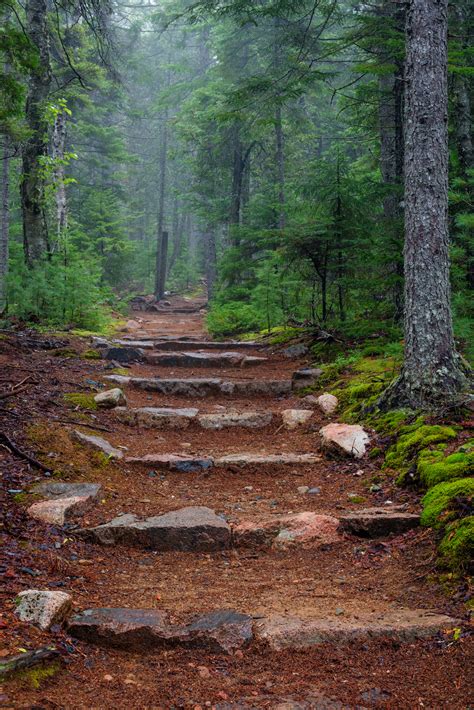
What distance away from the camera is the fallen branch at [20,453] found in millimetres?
4383

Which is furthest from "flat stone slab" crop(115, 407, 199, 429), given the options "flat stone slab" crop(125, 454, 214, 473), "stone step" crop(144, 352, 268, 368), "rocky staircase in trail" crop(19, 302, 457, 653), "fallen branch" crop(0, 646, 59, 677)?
"fallen branch" crop(0, 646, 59, 677)

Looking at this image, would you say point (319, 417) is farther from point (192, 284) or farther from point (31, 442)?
point (192, 284)

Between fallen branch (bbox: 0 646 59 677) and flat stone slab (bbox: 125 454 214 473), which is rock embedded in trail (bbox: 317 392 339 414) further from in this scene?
fallen branch (bbox: 0 646 59 677)

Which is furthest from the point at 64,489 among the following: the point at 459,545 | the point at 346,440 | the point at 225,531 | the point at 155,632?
the point at 459,545

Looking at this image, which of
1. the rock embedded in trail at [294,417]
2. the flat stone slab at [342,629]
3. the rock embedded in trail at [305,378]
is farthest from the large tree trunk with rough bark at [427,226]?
the flat stone slab at [342,629]

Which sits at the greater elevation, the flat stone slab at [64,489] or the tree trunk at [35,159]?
the tree trunk at [35,159]

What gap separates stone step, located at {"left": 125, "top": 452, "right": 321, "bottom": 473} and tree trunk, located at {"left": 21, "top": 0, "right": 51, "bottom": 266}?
754 cm

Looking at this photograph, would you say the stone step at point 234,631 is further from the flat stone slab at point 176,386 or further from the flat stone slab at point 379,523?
the flat stone slab at point 176,386

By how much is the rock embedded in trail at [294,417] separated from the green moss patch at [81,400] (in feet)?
7.63

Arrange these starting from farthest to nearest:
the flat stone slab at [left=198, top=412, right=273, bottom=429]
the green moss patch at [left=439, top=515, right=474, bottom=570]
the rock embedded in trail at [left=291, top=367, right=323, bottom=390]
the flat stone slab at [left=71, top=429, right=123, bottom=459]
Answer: the rock embedded in trail at [left=291, top=367, right=323, bottom=390] < the flat stone slab at [left=198, top=412, right=273, bottom=429] < the flat stone slab at [left=71, top=429, right=123, bottom=459] < the green moss patch at [left=439, top=515, right=474, bottom=570]

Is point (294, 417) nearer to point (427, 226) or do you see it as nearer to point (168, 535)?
point (427, 226)

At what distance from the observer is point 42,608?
8.23 feet

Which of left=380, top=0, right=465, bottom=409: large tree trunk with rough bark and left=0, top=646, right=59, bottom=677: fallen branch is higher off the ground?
left=380, top=0, right=465, bottom=409: large tree trunk with rough bark

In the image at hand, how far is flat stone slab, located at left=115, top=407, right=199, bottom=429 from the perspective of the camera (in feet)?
21.0
